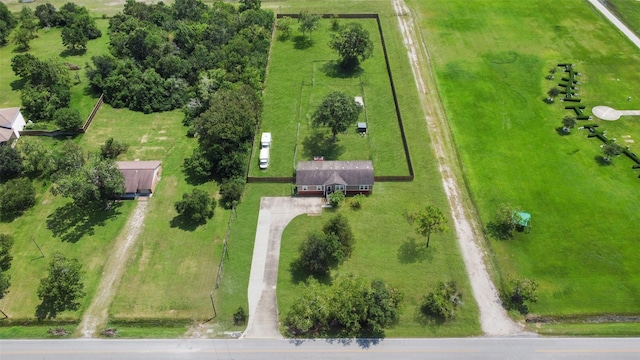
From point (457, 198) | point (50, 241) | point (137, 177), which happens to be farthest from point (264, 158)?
point (50, 241)

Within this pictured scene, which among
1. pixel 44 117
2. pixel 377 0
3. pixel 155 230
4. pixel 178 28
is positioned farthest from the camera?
pixel 377 0

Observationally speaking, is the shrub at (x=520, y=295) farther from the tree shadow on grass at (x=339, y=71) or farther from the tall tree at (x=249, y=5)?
the tall tree at (x=249, y=5)

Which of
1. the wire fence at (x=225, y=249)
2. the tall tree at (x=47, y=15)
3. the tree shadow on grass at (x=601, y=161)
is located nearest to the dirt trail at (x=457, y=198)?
the tree shadow on grass at (x=601, y=161)

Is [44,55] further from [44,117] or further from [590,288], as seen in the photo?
[590,288]

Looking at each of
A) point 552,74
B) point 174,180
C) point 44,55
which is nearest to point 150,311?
point 174,180

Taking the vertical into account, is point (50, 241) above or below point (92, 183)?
→ below

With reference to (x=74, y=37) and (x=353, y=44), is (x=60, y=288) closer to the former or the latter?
(x=353, y=44)

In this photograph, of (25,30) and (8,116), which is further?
(25,30)
